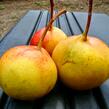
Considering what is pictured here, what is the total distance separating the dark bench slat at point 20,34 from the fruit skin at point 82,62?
0.58 m

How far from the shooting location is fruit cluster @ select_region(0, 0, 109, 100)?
791 millimetres

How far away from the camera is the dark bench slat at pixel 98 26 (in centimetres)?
179

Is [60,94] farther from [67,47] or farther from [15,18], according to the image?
[15,18]

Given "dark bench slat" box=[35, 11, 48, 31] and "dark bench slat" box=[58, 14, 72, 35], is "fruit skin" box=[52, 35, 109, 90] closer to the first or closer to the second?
"dark bench slat" box=[58, 14, 72, 35]

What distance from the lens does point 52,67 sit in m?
0.82

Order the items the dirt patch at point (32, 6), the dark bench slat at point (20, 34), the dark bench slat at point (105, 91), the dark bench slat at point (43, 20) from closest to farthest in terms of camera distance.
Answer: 1. the dark bench slat at point (105, 91)
2. the dark bench slat at point (20, 34)
3. the dark bench slat at point (43, 20)
4. the dirt patch at point (32, 6)

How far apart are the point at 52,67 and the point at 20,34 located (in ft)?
3.17

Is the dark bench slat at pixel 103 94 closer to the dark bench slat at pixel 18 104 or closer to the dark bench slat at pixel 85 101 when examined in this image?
the dark bench slat at pixel 85 101

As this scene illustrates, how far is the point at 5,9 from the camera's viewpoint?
6543 millimetres

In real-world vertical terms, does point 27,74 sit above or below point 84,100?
above

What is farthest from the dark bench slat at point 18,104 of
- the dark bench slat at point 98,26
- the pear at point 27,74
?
the dark bench slat at point 98,26

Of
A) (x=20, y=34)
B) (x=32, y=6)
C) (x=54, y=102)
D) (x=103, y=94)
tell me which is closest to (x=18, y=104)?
(x=54, y=102)

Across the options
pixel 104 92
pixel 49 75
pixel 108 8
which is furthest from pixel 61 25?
pixel 108 8

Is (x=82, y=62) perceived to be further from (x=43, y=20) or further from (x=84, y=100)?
(x=43, y=20)
